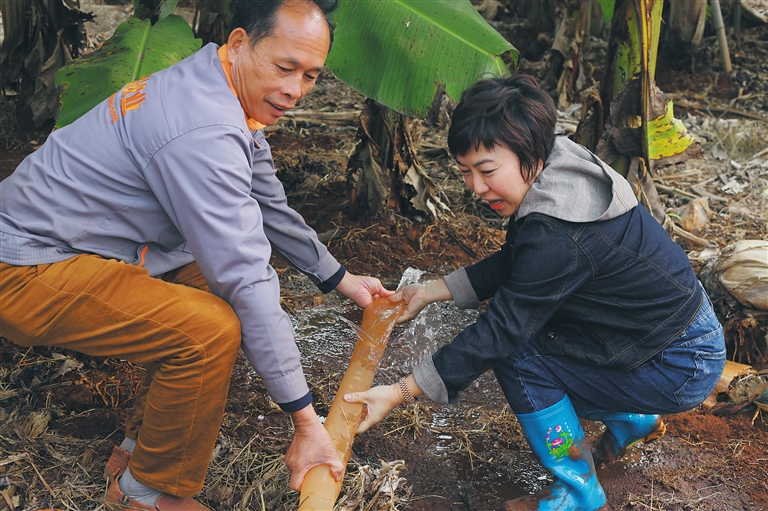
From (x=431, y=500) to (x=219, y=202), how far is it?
121 cm

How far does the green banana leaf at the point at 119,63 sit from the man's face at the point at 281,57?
978 mm

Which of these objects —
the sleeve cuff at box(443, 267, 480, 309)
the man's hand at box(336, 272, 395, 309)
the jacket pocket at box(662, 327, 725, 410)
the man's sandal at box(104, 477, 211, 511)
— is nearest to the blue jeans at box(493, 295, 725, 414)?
the jacket pocket at box(662, 327, 725, 410)

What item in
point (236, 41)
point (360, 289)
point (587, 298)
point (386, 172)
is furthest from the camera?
point (386, 172)

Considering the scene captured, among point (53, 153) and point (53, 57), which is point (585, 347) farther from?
point (53, 57)

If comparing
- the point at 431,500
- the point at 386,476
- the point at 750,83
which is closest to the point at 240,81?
the point at 386,476

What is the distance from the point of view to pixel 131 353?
1.95m

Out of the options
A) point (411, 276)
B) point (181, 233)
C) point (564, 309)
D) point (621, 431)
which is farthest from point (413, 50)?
point (621, 431)

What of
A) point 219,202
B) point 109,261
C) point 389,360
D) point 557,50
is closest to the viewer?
point 219,202

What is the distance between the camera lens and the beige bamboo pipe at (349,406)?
195cm

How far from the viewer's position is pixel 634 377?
7.29 feet

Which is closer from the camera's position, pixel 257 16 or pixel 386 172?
pixel 257 16

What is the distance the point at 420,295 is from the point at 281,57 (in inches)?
36.5

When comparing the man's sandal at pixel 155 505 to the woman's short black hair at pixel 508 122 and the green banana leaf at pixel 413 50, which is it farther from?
the green banana leaf at pixel 413 50

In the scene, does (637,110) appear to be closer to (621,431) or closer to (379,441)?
(621,431)
